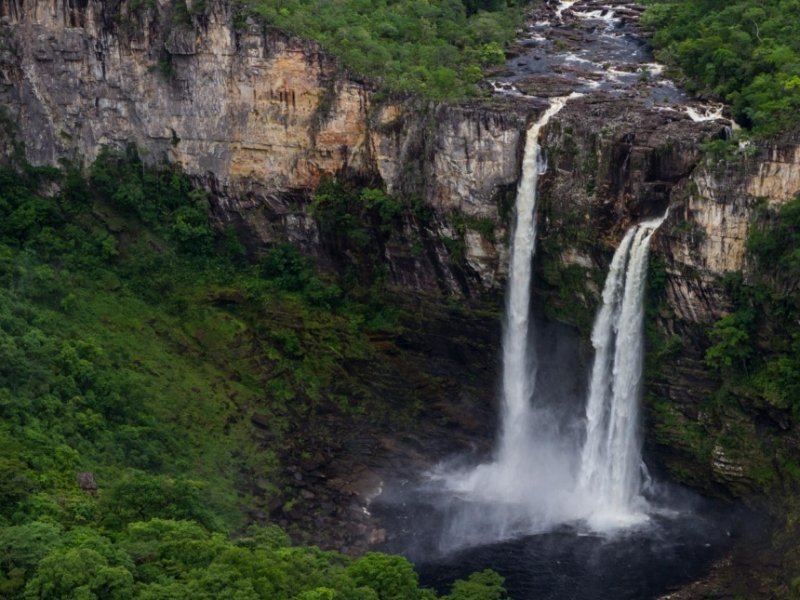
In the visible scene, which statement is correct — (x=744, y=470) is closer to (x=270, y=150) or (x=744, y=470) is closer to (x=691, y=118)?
(x=691, y=118)

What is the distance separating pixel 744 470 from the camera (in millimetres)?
47000

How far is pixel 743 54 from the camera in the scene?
5166cm

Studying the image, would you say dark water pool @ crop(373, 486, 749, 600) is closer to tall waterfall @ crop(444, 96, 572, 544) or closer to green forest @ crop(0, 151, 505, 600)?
tall waterfall @ crop(444, 96, 572, 544)

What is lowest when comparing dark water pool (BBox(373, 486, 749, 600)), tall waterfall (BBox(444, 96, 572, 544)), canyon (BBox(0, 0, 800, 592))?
dark water pool (BBox(373, 486, 749, 600))

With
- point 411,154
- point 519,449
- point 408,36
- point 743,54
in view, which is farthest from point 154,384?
point 743,54

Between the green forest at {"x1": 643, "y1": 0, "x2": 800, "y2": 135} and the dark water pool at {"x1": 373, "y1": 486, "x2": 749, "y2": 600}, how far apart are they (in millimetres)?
11495

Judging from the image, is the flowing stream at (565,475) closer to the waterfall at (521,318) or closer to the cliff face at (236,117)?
the waterfall at (521,318)

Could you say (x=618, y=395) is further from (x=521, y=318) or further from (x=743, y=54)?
(x=743, y=54)

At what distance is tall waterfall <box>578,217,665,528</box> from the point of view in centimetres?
4731

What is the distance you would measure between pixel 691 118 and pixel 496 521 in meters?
13.3

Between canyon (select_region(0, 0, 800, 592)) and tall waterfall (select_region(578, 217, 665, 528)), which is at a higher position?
canyon (select_region(0, 0, 800, 592))

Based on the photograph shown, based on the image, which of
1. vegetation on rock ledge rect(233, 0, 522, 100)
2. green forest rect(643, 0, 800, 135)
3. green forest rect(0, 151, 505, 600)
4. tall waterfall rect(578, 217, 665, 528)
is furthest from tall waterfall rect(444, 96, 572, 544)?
green forest rect(643, 0, 800, 135)

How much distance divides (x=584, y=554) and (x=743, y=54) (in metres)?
16.9

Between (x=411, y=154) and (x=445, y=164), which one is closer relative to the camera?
(x=445, y=164)
